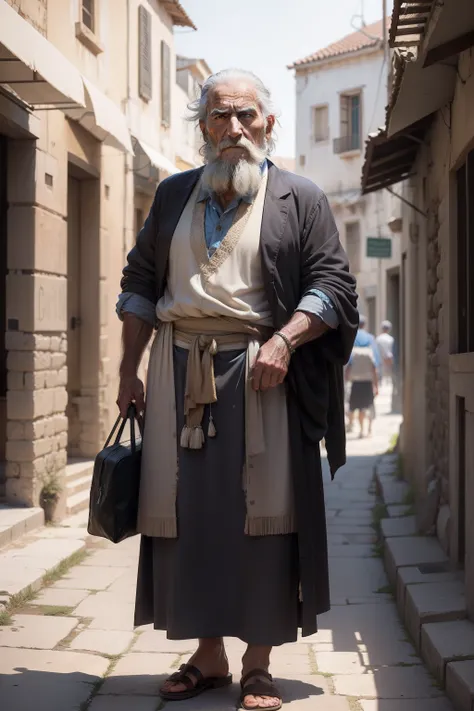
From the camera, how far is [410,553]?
19.7 feet

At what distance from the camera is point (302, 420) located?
12.3 feet

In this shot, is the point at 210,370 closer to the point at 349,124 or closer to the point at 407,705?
the point at 407,705

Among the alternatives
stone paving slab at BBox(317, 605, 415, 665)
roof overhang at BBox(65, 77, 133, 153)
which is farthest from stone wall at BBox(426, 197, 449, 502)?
roof overhang at BBox(65, 77, 133, 153)

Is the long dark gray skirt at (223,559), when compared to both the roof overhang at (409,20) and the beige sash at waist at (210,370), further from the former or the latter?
the roof overhang at (409,20)

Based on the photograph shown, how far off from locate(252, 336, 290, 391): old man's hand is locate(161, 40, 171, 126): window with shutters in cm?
1075

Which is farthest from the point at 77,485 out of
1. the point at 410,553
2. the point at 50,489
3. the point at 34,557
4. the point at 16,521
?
the point at 410,553

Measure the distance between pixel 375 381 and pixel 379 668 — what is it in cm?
1102

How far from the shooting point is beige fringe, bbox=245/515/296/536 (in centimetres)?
364

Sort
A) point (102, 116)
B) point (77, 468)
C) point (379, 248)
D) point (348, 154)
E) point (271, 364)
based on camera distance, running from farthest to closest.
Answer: point (348, 154) < point (379, 248) < point (77, 468) < point (102, 116) < point (271, 364)

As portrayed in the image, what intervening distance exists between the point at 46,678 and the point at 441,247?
374 centimetres

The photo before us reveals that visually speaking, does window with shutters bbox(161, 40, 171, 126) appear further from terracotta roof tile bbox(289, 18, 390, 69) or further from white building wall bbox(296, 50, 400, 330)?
terracotta roof tile bbox(289, 18, 390, 69)

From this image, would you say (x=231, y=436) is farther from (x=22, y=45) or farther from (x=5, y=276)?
(x=5, y=276)

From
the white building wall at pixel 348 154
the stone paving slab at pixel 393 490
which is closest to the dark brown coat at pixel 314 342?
the stone paving slab at pixel 393 490

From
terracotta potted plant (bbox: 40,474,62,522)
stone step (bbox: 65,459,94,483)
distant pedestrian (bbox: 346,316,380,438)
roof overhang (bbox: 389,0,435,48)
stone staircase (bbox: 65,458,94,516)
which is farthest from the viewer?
distant pedestrian (bbox: 346,316,380,438)
